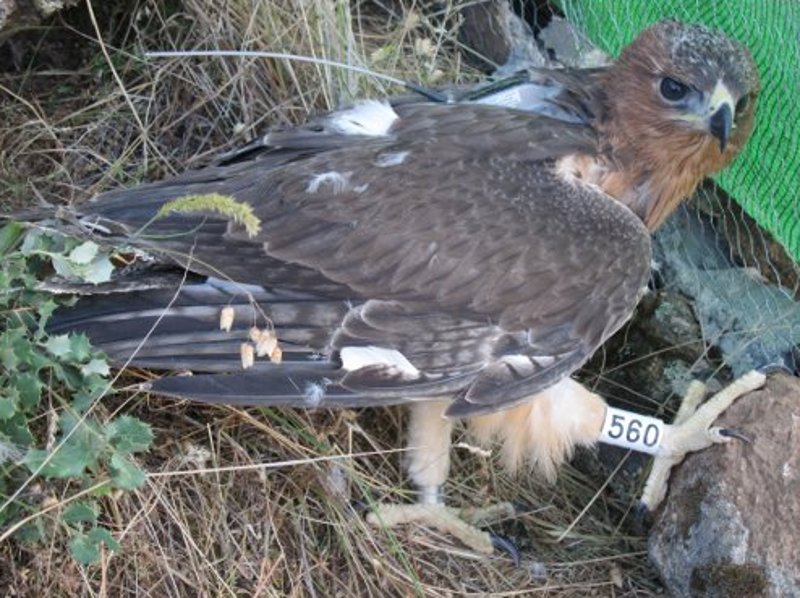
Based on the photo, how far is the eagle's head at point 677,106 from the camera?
357cm

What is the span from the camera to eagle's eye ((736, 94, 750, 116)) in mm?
3674

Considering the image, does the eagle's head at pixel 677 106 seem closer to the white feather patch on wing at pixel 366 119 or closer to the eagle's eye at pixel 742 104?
the eagle's eye at pixel 742 104

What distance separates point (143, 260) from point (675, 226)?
1905mm

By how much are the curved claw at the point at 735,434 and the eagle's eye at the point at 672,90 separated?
3.15ft

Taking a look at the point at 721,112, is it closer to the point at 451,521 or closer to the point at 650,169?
the point at 650,169

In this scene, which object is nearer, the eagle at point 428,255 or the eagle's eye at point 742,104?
the eagle at point 428,255

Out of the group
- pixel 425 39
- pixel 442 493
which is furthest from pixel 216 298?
pixel 425 39

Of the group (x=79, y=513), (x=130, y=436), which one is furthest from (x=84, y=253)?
(x=79, y=513)

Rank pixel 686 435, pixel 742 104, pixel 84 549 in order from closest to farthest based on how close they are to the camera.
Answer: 1. pixel 84 549
2. pixel 742 104
3. pixel 686 435

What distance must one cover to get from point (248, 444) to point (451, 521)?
67 cm

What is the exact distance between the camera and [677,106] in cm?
366

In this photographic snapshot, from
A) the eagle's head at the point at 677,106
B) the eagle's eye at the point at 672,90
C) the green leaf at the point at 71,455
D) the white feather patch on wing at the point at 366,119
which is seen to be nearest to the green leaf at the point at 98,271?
the green leaf at the point at 71,455

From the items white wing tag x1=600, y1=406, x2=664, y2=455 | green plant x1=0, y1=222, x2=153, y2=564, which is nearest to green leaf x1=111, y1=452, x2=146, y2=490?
green plant x1=0, y1=222, x2=153, y2=564

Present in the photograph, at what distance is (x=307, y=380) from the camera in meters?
3.15
